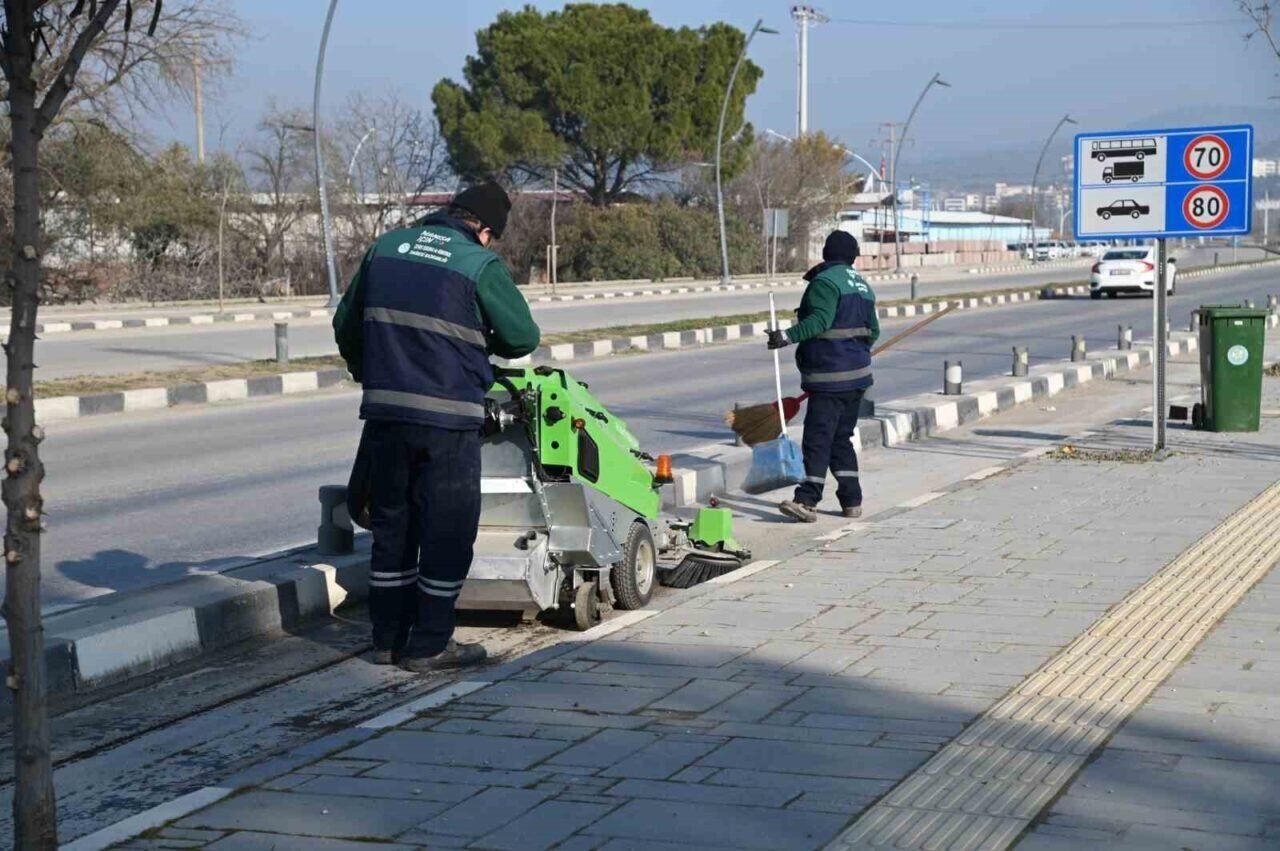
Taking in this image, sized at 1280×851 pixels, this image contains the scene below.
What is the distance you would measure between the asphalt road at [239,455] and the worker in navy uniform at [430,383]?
221cm

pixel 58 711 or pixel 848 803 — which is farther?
pixel 58 711

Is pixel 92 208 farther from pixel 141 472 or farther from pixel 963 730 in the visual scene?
pixel 963 730

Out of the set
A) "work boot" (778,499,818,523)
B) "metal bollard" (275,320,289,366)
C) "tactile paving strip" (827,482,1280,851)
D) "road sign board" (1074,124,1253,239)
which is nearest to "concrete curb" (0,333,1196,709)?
"work boot" (778,499,818,523)

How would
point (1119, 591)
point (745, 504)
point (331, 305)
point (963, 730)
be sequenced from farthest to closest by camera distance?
point (331, 305), point (745, 504), point (1119, 591), point (963, 730)

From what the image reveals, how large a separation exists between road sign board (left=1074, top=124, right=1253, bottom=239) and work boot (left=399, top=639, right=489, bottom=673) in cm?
729

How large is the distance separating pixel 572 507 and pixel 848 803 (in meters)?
2.54

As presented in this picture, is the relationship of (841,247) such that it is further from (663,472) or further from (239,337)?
(239,337)

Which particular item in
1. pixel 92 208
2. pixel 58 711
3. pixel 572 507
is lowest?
pixel 58 711

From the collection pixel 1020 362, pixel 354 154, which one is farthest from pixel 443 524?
pixel 354 154

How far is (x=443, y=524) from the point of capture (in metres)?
5.77

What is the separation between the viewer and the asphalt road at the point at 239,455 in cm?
854

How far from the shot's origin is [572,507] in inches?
258

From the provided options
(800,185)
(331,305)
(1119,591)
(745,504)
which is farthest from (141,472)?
(800,185)

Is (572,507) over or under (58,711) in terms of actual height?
over
